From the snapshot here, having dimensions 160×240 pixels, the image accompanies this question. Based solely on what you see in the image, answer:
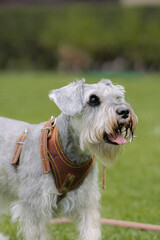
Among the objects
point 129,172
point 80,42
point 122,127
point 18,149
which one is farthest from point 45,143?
point 80,42

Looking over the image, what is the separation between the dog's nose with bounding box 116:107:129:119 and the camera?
3.56 m

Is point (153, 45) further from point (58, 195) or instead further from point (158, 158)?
point (58, 195)

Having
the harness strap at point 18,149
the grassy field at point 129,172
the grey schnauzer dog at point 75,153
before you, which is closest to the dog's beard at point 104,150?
the grey schnauzer dog at point 75,153

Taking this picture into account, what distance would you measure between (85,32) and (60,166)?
89.4 feet

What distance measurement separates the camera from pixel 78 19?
30.4m

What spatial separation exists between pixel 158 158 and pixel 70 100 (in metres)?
5.62

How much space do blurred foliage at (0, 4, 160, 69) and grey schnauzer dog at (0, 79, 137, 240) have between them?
87.2 ft

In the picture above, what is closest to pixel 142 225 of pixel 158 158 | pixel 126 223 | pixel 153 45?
pixel 126 223

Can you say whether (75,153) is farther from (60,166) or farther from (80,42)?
(80,42)

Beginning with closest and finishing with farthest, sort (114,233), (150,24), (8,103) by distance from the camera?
(114,233) < (8,103) < (150,24)

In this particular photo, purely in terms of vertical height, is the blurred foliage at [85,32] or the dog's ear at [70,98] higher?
the blurred foliage at [85,32]

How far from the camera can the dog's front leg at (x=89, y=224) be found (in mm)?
4115

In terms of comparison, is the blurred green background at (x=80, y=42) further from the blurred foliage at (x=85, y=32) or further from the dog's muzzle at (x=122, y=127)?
the dog's muzzle at (x=122, y=127)

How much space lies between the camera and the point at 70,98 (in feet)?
12.4
